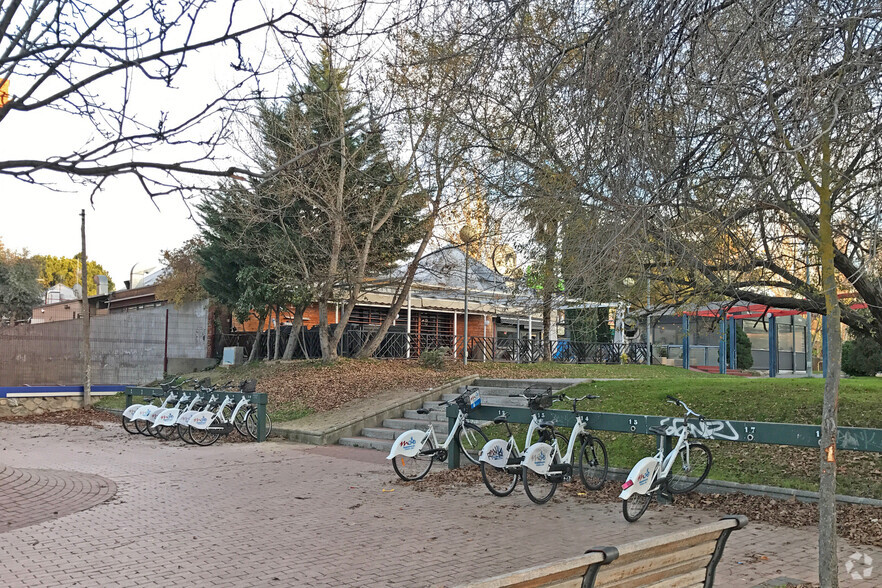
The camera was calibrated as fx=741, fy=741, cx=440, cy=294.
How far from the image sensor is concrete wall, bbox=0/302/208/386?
20.2 m

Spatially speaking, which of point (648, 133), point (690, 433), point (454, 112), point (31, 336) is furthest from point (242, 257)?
point (648, 133)

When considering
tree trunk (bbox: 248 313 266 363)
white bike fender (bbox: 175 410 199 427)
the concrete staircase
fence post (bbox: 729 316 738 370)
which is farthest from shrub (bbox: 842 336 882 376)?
tree trunk (bbox: 248 313 266 363)

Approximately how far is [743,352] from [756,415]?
21.9 m

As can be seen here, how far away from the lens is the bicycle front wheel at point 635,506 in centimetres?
761

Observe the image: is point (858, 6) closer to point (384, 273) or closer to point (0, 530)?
point (0, 530)

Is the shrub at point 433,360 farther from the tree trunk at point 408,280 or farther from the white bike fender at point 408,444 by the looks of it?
the white bike fender at point 408,444

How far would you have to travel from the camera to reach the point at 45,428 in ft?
54.5

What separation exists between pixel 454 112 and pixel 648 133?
3.63 meters

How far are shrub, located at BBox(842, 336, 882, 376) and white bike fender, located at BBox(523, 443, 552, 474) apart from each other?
16175mm

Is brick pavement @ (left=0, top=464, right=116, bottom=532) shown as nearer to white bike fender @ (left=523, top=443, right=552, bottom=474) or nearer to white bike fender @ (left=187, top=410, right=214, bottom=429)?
white bike fender @ (left=187, top=410, right=214, bottom=429)

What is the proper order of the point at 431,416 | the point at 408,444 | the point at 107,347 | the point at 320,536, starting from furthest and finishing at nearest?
the point at 107,347
the point at 431,416
the point at 408,444
the point at 320,536

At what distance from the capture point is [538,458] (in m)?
8.76

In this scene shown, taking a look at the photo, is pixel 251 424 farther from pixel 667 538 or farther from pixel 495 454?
pixel 667 538

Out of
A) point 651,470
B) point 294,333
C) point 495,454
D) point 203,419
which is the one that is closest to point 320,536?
point 495,454
